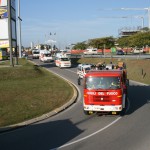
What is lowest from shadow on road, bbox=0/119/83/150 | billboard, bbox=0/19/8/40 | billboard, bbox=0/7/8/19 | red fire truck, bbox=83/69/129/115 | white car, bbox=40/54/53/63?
shadow on road, bbox=0/119/83/150

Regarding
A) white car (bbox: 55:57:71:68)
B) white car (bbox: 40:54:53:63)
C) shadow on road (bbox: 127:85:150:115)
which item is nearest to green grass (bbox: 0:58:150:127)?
shadow on road (bbox: 127:85:150:115)

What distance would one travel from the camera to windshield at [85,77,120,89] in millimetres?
17766

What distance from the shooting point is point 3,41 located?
153ft

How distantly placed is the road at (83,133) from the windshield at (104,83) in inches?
60.7

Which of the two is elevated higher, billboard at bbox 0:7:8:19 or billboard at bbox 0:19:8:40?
billboard at bbox 0:7:8:19

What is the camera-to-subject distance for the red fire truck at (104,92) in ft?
57.5

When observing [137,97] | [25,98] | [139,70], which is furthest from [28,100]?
[139,70]

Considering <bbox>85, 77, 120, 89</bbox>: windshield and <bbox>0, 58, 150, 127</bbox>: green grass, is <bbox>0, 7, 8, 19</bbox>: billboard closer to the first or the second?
<bbox>0, 58, 150, 127</bbox>: green grass

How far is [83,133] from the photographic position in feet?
46.8

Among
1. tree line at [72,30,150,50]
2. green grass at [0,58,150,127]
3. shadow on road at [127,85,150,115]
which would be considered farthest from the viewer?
tree line at [72,30,150,50]

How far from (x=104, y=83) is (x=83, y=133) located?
421 centimetres

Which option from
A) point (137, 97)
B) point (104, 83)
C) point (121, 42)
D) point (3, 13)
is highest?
→ point (3, 13)

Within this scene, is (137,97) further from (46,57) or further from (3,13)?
(46,57)

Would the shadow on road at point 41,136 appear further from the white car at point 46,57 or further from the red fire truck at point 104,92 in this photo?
the white car at point 46,57
